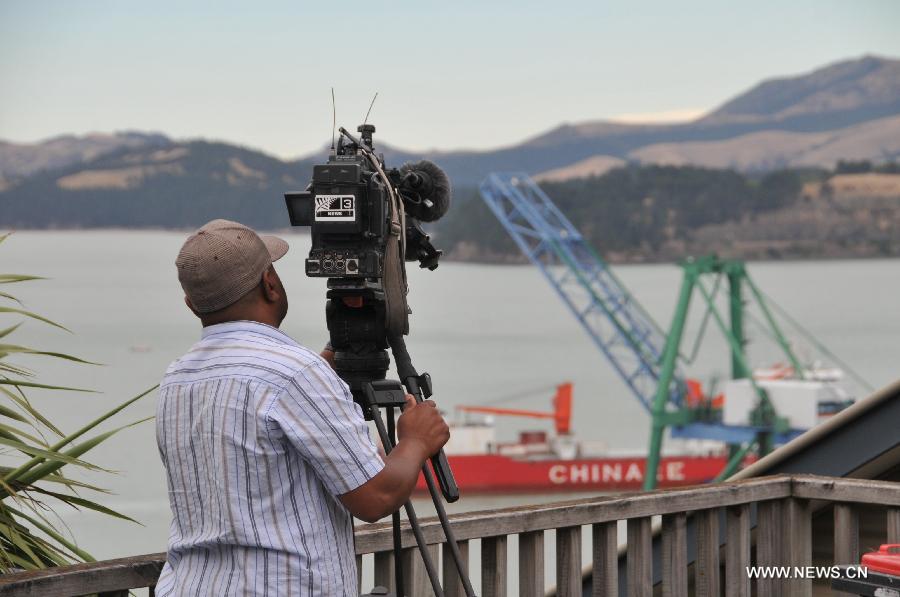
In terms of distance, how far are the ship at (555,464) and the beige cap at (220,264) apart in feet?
101

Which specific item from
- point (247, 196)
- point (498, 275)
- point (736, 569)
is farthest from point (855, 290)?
point (736, 569)

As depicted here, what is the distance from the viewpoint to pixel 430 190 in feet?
7.04

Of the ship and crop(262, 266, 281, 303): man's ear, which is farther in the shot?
the ship

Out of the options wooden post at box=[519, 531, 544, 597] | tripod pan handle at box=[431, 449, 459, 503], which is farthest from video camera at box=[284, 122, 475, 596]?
wooden post at box=[519, 531, 544, 597]

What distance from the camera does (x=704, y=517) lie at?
2.69m

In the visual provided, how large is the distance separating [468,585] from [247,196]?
69826 millimetres

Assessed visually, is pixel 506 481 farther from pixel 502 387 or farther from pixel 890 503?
pixel 890 503

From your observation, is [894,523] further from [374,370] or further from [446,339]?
[446,339]

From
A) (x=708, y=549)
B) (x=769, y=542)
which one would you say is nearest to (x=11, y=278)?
(x=708, y=549)

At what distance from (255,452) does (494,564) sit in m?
0.89

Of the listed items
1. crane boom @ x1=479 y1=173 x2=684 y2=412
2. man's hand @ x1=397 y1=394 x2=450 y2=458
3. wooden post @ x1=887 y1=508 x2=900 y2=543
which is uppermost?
crane boom @ x1=479 y1=173 x2=684 y2=412

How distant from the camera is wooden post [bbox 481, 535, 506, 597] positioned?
7.75ft

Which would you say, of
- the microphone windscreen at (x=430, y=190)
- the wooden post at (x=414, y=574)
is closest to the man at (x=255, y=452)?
the microphone windscreen at (x=430, y=190)

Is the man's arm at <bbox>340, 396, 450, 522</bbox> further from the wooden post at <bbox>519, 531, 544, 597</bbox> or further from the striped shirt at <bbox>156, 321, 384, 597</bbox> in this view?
the wooden post at <bbox>519, 531, 544, 597</bbox>
